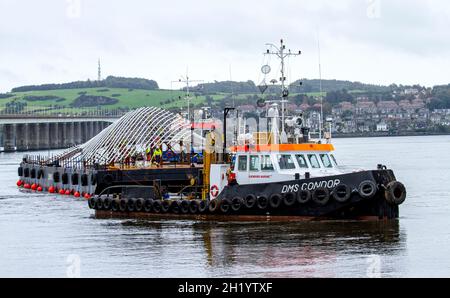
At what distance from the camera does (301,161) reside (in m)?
36.7

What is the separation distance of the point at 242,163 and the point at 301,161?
2.32 metres

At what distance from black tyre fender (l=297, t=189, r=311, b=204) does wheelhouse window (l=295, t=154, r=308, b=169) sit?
5.00ft

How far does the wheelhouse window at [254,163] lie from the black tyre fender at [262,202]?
3.92 feet

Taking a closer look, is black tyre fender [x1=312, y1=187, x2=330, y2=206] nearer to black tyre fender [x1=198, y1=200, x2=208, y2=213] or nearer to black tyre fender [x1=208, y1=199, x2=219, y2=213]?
black tyre fender [x1=208, y1=199, x2=219, y2=213]

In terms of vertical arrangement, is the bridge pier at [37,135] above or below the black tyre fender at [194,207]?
above

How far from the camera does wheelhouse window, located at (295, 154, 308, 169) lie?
36.7 metres

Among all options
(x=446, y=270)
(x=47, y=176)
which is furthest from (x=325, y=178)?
(x=47, y=176)

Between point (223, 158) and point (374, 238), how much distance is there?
26.9 feet

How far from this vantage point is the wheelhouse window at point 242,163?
37.2 m

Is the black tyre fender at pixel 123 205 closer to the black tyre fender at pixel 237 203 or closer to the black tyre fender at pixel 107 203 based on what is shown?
the black tyre fender at pixel 107 203

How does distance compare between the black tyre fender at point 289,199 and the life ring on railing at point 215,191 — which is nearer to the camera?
the black tyre fender at point 289,199

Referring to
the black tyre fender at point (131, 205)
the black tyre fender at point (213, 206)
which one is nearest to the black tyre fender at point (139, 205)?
the black tyre fender at point (131, 205)
